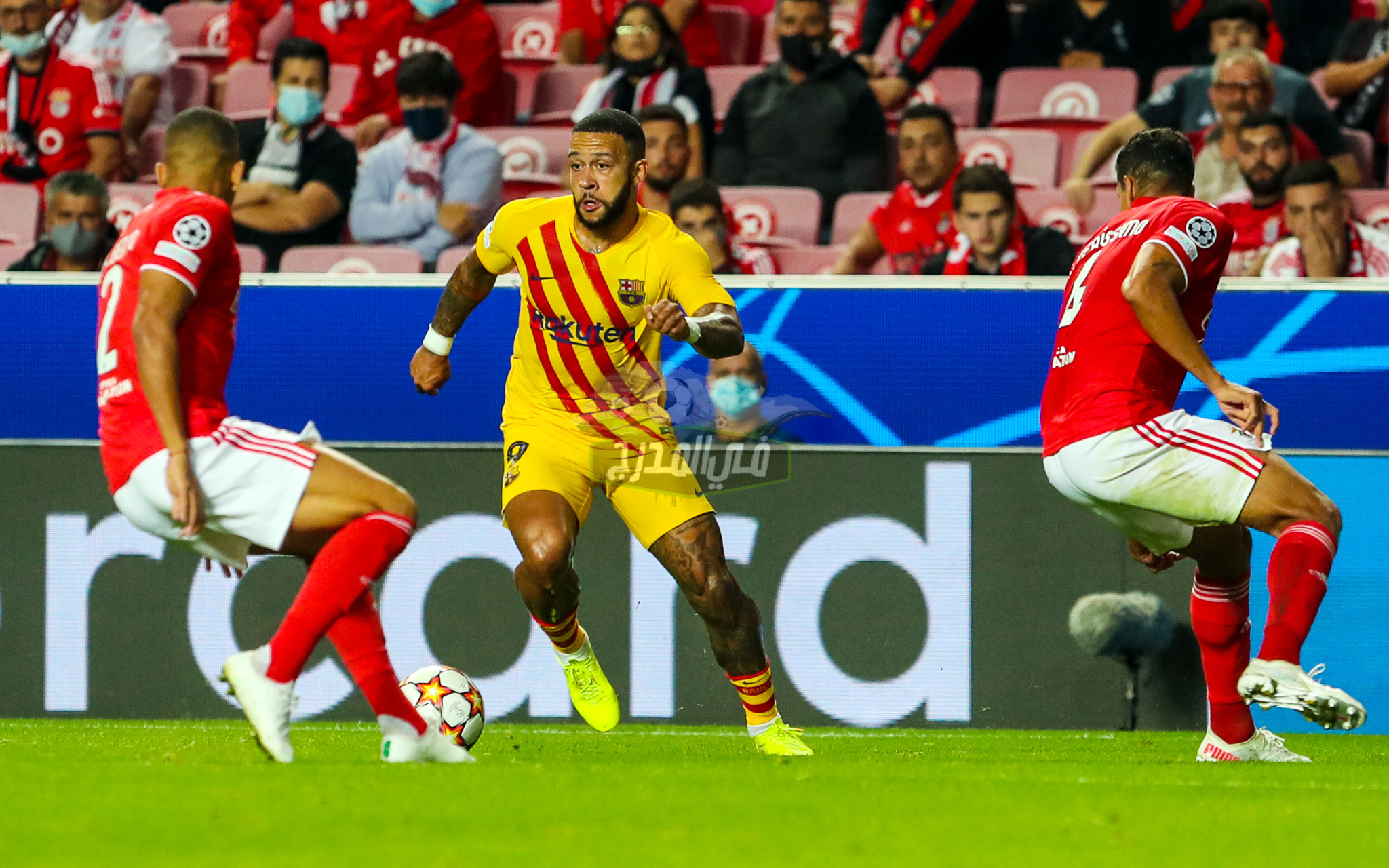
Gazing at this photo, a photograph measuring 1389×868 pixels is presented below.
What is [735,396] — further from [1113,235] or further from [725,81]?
[725,81]

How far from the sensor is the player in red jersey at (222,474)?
15.2 feet

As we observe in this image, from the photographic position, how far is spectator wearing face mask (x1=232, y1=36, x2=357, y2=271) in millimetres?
9750

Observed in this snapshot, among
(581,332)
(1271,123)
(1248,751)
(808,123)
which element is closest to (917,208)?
(808,123)

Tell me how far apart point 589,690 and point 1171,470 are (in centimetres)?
225

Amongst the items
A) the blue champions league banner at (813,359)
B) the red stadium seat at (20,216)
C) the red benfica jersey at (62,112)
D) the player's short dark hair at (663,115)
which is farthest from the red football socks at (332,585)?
the red benfica jersey at (62,112)

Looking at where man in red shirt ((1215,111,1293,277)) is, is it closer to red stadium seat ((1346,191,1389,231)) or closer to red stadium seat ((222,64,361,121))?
red stadium seat ((1346,191,1389,231))

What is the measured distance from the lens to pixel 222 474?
4.67 meters

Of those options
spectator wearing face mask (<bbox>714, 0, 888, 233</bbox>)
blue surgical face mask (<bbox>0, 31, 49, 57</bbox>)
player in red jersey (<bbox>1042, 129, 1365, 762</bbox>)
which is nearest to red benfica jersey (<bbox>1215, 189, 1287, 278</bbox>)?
spectator wearing face mask (<bbox>714, 0, 888, 233</bbox>)

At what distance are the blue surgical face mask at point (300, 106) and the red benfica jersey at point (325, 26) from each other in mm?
1478

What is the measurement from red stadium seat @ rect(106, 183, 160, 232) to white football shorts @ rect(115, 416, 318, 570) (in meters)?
5.33

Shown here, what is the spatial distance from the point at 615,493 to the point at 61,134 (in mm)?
6188

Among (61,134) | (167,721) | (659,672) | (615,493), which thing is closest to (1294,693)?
(615,493)

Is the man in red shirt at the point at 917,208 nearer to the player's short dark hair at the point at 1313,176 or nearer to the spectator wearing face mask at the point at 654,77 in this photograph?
the spectator wearing face mask at the point at 654,77

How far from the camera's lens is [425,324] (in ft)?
25.8
